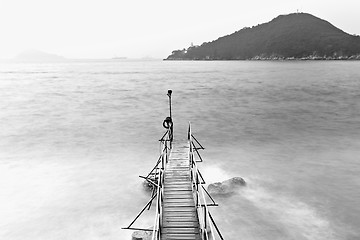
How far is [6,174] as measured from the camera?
2923 centimetres

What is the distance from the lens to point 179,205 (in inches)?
629

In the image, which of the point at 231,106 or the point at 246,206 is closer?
the point at 246,206

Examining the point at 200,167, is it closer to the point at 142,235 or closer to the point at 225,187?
the point at 225,187

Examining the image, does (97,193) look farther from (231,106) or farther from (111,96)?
(111,96)

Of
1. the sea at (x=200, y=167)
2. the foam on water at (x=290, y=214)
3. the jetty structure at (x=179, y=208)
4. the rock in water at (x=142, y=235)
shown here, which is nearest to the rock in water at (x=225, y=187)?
the sea at (x=200, y=167)

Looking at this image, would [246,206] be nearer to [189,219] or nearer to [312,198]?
[312,198]

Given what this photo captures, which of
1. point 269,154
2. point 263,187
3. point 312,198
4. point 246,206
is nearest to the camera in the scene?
point 246,206

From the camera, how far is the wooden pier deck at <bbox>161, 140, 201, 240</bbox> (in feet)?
46.2

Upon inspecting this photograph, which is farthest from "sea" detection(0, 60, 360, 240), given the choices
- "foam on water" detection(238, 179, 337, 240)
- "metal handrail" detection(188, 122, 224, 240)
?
"metal handrail" detection(188, 122, 224, 240)

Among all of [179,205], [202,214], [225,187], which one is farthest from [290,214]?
[202,214]

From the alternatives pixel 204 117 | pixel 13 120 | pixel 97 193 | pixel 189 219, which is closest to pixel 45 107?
pixel 13 120

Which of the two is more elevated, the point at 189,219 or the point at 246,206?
the point at 189,219

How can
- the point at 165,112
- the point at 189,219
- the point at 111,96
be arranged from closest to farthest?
the point at 189,219, the point at 165,112, the point at 111,96

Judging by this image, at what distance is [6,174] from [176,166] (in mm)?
19024
